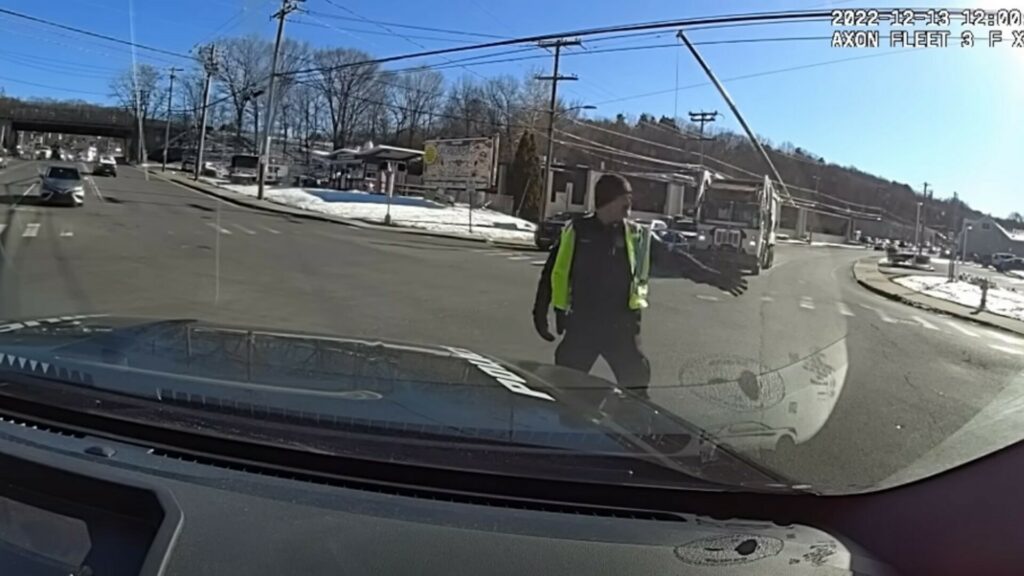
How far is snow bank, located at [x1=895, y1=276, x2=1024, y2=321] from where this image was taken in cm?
382

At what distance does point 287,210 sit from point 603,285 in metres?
10.2

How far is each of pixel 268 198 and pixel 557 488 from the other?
11293 mm

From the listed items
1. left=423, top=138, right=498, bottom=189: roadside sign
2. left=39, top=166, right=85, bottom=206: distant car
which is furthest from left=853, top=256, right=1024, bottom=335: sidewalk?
left=39, top=166, right=85, bottom=206: distant car

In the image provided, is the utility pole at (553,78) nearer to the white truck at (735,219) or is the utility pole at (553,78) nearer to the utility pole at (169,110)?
the white truck at (735,219)

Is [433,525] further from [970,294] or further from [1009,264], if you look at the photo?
[970,294]

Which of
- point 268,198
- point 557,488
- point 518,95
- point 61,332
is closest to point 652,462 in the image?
point 557,488

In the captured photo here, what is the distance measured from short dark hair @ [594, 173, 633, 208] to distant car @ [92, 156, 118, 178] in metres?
10.7

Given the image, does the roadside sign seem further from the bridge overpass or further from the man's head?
the bridge overpass

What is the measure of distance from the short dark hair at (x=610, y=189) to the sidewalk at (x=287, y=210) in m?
2.39

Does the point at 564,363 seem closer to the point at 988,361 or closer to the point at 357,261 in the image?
the point at 988,361

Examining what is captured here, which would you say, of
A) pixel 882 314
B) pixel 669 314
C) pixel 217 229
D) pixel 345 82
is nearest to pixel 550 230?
pixel 345 82

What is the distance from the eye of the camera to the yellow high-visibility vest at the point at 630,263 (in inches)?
179

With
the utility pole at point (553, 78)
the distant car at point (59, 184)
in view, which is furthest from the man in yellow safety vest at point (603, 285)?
the distant car at point (59, 184)

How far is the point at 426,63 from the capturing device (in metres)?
6.05
